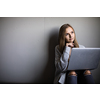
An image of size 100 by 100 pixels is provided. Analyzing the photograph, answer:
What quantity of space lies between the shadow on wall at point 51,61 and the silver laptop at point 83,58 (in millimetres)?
390

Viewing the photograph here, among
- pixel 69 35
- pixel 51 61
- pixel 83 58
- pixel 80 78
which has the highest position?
pixel 69 35

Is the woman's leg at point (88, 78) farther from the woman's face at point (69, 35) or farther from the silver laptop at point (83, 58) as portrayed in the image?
the woman's face at point (69, 35)

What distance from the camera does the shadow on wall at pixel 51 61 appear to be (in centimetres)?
130

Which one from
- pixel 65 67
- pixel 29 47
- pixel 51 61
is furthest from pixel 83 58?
pixel 29 47

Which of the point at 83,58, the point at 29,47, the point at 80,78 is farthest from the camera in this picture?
the point at 29,47

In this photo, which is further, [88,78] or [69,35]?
[69,35]

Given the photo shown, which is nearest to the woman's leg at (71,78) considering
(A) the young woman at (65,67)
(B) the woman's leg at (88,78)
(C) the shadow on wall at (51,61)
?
(A) the young woman at (65,67)

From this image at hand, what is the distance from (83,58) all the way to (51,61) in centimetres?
49

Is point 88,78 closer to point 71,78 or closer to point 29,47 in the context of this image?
point 71,78

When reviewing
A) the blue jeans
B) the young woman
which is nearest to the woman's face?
the young woman

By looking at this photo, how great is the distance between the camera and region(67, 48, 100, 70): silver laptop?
87 centimetres

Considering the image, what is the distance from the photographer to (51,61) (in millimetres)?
1298

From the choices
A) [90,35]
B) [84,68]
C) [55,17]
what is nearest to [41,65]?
[84,68]

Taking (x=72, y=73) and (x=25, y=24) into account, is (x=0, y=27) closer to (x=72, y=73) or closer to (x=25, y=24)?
(x=25, y=24)
